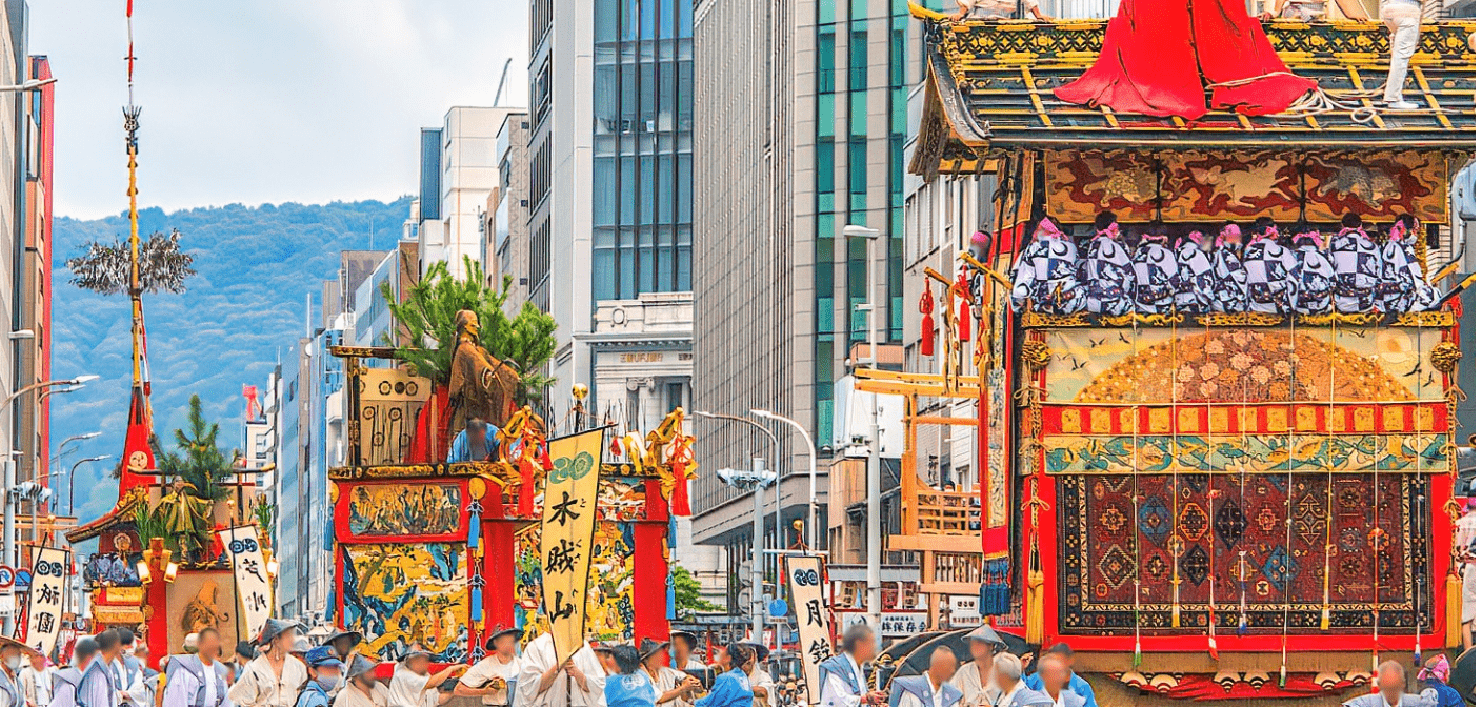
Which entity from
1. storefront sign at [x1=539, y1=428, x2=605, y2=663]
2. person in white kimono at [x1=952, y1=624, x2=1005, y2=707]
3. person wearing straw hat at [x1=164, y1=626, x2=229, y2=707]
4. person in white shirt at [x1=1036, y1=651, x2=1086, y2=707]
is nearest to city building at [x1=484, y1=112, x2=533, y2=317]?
person wearing straw hat at [x1=164, y1=626, x2=229, y2=707]

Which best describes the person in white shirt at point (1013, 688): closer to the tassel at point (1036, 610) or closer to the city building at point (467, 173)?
the tassel at point (1036, 610)

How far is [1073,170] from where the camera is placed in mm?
25594

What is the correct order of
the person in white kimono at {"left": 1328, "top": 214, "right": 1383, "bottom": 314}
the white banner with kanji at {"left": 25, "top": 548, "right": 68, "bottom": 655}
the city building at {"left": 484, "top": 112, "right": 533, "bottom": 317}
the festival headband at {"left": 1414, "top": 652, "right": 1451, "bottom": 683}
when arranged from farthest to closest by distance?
the city building at {"left": 484, "top": 112, "right": 533, "bottom": 317}
the white banner with kanji at {"left": 25, "top": 548, "right": 68, "bottom": 655}
the person in white kimono at {"left": 1328, "top": 214, "right": 1383, "bottom": 314}
the festival headband at {"left": 1414, "top": 652, "right": 1451, "bottom": 683}

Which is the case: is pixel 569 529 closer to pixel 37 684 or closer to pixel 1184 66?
pixel 1184 66

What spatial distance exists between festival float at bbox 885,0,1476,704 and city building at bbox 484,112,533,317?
113 meters

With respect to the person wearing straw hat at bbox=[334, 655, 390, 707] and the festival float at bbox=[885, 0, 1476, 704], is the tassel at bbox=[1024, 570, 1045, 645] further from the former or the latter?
the person wearing straw hat at bbox=[334, 655, 390, 707]

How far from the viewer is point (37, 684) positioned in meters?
29.0

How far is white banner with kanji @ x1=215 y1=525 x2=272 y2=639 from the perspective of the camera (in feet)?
138

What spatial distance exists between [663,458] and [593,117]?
293 ft

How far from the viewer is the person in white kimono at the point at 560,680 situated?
71.7ft

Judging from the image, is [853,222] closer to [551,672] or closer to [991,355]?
[991,355]

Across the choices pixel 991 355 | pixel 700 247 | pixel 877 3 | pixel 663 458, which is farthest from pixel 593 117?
pixel 991 355

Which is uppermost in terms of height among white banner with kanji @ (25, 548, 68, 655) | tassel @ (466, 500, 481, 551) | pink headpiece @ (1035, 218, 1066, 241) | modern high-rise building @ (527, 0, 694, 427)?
modern high-rise building @ (527, 0, 694, 427)

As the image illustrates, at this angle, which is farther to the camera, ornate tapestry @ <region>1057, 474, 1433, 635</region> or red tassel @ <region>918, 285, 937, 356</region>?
→ red tassel @ <region>918, 285, 937, 356</region>
